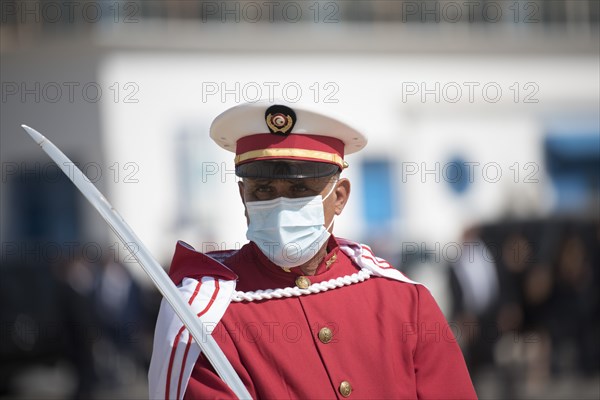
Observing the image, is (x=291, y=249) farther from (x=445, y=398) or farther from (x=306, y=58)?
(x=306, y=58)

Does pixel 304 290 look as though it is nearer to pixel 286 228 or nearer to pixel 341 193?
pixel 286 228

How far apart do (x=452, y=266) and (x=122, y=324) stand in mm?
3486

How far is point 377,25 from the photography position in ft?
65.6

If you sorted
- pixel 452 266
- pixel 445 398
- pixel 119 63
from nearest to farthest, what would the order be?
pixel 445 398 → pixel 452 266 → pixel 119 63

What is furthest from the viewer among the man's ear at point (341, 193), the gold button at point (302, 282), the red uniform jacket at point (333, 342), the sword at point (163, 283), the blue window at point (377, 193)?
the blue window at point (377, 193)

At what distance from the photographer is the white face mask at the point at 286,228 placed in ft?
12.6

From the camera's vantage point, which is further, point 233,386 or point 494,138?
point 494,138

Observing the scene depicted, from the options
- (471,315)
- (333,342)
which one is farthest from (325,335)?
(471,315)

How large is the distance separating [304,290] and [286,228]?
0.83ft

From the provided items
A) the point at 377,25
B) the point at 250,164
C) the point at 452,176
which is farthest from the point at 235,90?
the point at 250,164

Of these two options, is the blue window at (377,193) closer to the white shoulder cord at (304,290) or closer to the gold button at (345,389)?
the white shoulder cord at (304,290)

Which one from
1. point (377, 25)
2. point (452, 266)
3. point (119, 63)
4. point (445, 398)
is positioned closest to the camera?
point (445, 398)

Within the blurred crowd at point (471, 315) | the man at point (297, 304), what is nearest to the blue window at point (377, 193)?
the blurred crowd at point (471, 315)

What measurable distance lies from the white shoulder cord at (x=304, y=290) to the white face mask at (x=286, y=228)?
0.09 m
